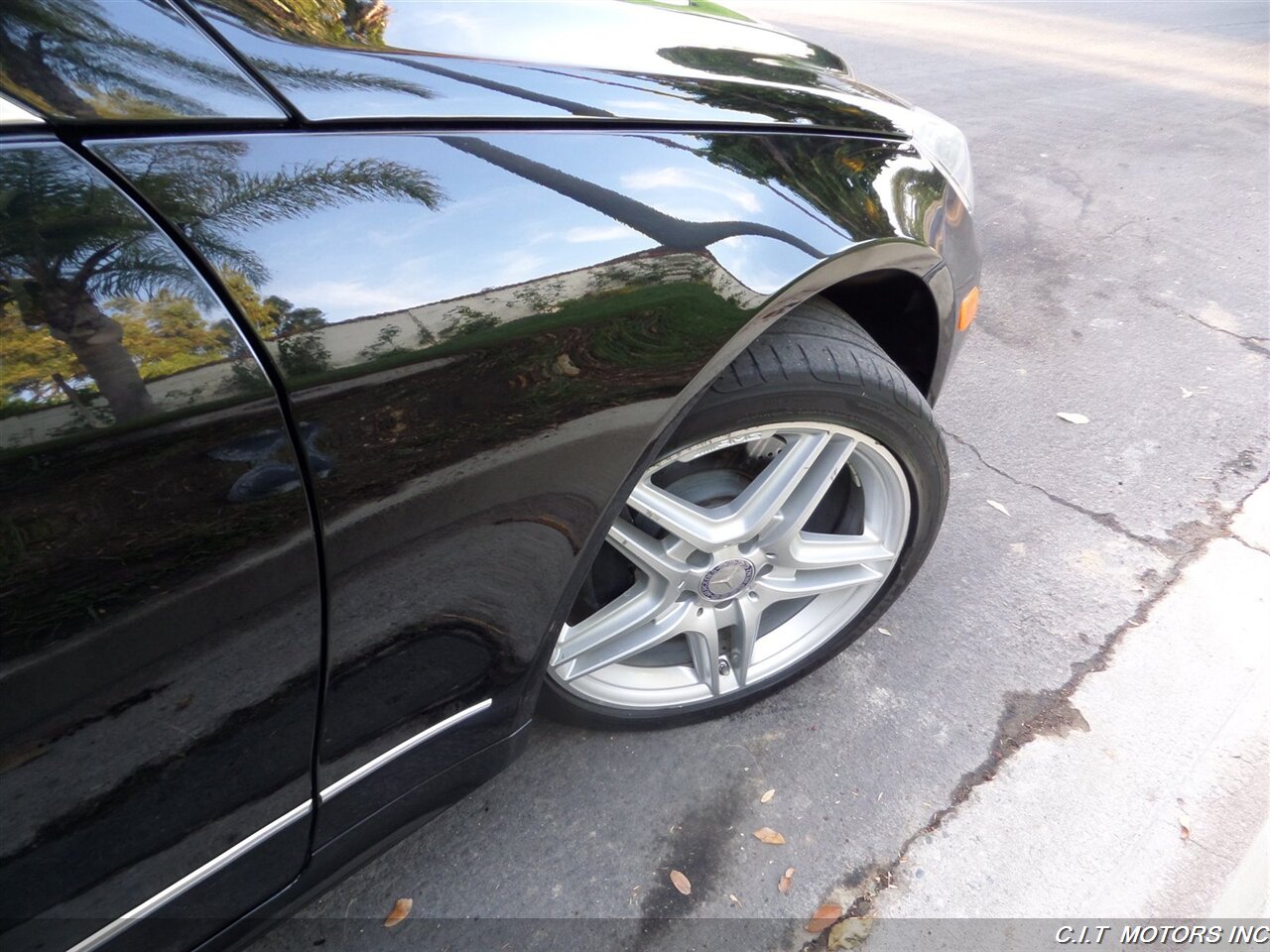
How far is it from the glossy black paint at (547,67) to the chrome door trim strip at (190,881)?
941 mm

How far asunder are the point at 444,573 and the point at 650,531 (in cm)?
68

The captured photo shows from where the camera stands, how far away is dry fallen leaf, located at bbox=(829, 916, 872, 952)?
65.2 inches

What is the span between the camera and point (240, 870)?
1161 mm

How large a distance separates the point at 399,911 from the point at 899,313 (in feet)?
5.62

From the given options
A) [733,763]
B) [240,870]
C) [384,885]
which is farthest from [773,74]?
[384,885]

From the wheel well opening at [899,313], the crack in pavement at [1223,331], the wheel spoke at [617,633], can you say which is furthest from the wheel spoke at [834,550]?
the crack in pavement at [1223,331]

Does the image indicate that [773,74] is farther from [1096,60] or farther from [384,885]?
[1096,60]

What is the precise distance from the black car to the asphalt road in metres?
0.42

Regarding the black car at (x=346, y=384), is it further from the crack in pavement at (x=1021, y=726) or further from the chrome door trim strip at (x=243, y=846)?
the crack in pavement at (x=1021, y=726)

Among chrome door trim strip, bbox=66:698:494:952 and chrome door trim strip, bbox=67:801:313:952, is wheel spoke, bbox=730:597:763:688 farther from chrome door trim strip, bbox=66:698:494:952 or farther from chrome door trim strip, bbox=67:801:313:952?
chrome door trim strip, bbox=67:801:313:952

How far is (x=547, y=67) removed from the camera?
132 cm

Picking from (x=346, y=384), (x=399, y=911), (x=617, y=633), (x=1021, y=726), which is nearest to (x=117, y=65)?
(x=346, y=384)

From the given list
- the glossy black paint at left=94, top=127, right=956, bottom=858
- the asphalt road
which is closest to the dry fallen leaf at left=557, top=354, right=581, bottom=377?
the glossy black paint at left=94, top=127, right=956, bottom=858

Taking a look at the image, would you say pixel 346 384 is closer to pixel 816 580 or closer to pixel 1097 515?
pixel 816 580
